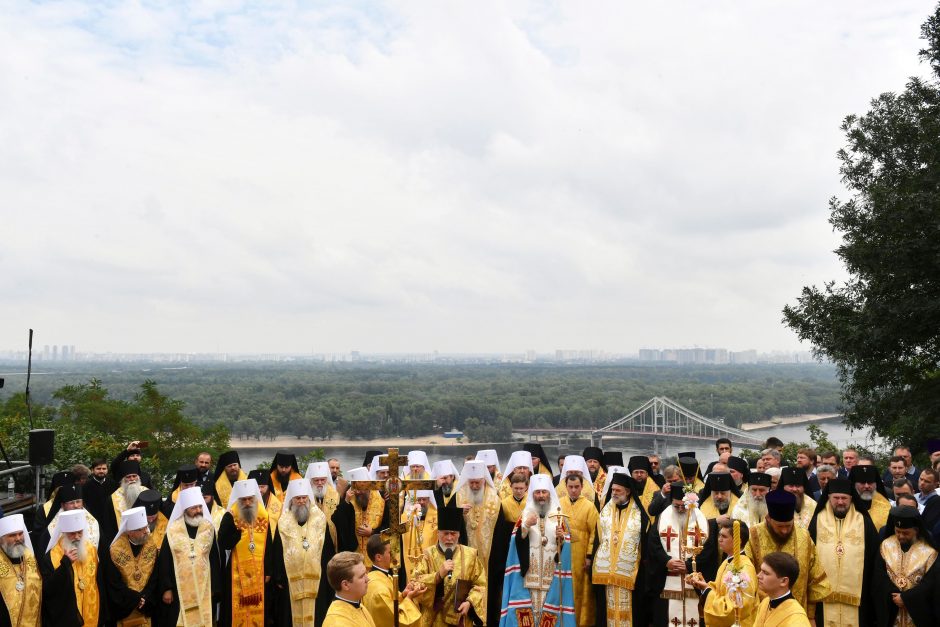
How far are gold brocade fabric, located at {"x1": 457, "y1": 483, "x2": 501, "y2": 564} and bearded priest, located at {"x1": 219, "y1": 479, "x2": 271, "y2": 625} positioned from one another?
2378 mm

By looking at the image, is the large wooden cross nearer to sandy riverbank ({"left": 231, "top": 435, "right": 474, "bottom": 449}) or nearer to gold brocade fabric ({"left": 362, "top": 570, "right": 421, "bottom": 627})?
gold brocade fabric ({"left": 362, "top": 570, "right": 421, "bottom": 627})

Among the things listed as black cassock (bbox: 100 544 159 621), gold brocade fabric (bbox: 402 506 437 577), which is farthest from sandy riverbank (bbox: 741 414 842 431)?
black cassock (bbox: 100 544 159 621)

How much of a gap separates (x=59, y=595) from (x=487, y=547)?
14.9ft

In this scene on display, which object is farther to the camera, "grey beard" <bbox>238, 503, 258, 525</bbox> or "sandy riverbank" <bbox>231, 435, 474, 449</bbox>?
"sandy riverbank" <bbox>231, 435, 474, 449</bbox>

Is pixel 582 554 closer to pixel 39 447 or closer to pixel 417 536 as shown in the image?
pixel 417 536

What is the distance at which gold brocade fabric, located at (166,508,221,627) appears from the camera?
929 centimetres

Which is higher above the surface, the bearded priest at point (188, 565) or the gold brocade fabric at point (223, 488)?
the gold brocade fabric at point (223, 488)

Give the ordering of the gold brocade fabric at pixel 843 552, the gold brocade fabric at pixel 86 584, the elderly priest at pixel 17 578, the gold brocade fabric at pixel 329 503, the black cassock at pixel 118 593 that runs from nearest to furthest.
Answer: the elderly priest at pixel 17 578 < the gold brocade fabric at pixel 843 552 < the gold brocade fabric at pixel 86 584 < the black cassock at pixel 118 593 < the gold brocade fabric at pixel 329 503

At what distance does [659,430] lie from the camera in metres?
127

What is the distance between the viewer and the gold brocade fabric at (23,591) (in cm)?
823

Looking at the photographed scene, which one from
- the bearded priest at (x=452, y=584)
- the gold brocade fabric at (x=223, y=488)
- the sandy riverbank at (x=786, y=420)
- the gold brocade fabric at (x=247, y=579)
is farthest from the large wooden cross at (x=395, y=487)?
the sandy riverbank at (x=786, y=420)

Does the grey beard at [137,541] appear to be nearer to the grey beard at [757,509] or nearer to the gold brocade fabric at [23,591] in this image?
the gold brocade fabric at [23,591]

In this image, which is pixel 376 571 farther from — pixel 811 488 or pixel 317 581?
pixel 811 488

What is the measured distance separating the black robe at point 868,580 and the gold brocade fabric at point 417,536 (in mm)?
4092
